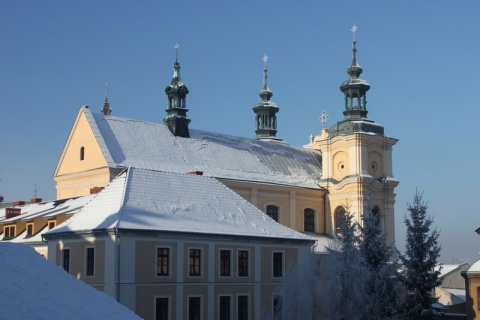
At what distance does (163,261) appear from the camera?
28906mm

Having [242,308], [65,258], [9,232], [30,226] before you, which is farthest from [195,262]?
[9,232]

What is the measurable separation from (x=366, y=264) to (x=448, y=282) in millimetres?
36261

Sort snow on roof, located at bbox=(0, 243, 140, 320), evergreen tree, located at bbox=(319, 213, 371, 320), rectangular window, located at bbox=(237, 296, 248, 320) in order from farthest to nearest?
rectangular window, located at bbox=(237, 296, 248, 320) → evergreen tree, located at bbox=(319, 213, 371, 320) → snow on roof, located at bbox=(0, 243, 140, 320)

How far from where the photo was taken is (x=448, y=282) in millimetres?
62438

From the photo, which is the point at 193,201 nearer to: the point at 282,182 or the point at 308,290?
the point at 308,290

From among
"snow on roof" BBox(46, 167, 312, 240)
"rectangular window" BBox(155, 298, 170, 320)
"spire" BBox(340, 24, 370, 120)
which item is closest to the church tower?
"spire" BBox(340, 24, 370, 120)

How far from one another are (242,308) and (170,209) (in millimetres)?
5239

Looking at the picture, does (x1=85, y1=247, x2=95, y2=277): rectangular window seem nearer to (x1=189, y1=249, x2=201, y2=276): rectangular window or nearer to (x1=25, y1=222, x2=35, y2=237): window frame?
(x1=189, y1=249, x2=201, y2=276): rectangular window

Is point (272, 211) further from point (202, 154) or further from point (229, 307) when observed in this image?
point (229, 307)

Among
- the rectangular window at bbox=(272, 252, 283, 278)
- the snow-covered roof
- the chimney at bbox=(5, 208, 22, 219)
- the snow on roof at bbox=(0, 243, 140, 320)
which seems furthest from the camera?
the chimney at bbox=(5, 208, 22, 219)

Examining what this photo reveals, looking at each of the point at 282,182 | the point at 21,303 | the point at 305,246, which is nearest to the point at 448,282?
the point at 282,182

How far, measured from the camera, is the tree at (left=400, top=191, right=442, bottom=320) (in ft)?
96.6

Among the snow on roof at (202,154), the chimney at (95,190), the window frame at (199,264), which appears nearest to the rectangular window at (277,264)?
the window frame at (199,264)

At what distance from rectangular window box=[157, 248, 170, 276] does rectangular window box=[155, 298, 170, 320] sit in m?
1.04
